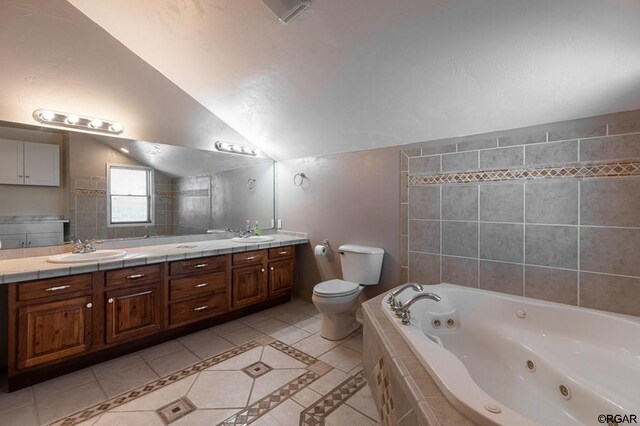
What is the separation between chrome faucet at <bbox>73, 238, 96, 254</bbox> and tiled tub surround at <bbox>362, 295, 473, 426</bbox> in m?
2.27

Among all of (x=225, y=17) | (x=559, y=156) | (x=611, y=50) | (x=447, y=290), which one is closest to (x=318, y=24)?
(x=225, y=17)

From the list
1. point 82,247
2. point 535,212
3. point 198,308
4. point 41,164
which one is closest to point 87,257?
point 82,247

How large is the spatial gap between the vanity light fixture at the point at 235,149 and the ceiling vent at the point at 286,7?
184 centimetres

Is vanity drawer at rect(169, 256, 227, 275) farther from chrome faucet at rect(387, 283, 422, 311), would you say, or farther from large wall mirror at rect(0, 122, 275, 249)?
chrome faucet at rect(387, 283, 422, 311)

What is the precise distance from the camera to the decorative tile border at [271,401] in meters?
1.60

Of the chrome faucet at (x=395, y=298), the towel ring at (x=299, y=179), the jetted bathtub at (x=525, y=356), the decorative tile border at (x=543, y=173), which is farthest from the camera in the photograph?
the towel ring at (x=299, y=179)

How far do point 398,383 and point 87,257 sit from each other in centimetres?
239

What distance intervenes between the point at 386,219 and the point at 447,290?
840mm

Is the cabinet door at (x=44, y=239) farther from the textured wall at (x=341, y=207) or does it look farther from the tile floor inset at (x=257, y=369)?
the textured wall at (x=341, y=207)

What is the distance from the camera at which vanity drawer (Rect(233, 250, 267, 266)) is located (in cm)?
294

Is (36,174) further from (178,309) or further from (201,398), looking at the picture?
(201,398)

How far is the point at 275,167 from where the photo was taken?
12.7ft

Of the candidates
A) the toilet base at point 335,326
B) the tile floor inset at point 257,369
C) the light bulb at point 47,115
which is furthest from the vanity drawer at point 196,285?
the light bulb at point 47,115

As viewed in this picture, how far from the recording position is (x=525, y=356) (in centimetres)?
179
